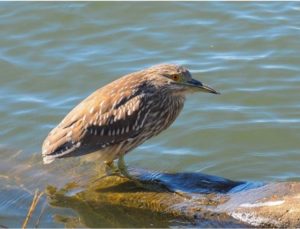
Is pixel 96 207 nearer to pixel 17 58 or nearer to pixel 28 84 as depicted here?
pixel 28 84

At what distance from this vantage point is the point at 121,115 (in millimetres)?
7984

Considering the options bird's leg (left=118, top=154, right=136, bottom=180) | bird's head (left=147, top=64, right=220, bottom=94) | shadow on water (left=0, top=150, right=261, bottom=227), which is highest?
bird's head (left=147, top=64, right=220, bottom=94)

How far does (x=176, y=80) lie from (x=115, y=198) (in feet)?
4.42

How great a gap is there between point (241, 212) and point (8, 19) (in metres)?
6.71

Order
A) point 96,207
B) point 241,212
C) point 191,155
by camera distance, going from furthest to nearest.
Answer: point 191,155 < point 96,207 < point 241,212

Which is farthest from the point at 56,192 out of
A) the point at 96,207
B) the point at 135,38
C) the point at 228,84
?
the point at 135,38

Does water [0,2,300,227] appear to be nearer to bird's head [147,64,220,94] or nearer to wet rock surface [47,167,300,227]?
wet rock surface [47,167,300,227]

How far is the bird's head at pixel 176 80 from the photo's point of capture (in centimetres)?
801

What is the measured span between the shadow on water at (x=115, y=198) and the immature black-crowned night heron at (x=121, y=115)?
28 cm

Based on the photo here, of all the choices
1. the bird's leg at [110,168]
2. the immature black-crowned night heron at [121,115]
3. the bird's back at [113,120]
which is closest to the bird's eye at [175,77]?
the immature black-crowned night heron at [121,115]

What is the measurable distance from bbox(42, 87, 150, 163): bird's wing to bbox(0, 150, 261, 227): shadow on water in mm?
345

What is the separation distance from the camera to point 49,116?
32.4 feet

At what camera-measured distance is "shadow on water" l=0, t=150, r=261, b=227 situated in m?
7.20

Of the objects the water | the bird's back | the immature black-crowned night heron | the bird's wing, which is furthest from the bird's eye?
the water
